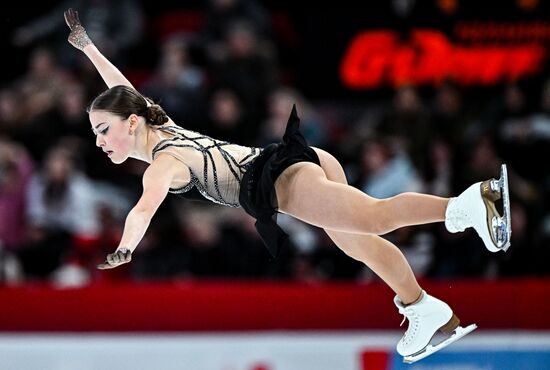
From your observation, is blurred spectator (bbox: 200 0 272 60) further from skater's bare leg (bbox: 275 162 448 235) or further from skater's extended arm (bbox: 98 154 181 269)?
skater's extended arm (bbox: 98 154 181 269)

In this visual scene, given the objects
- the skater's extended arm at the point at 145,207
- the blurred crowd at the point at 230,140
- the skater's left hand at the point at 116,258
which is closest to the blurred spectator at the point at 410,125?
the blurred crowd at the point at 230,140

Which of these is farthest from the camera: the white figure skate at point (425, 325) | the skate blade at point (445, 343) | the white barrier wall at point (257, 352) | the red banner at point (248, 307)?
the red banner at point (248, 307)

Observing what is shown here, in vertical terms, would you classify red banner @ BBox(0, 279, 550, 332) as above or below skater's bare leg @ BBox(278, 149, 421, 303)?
above

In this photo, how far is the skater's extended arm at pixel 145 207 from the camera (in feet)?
16.3

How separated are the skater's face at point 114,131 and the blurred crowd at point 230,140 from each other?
3405mm

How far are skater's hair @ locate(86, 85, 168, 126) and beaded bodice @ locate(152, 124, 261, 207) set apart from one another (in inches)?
Answer: 2.8

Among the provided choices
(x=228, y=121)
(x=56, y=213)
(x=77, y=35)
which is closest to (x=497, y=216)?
(x=77, y=35)

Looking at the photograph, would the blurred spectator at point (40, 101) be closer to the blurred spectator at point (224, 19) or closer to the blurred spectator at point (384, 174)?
the blurred spectator at point (224, 19)

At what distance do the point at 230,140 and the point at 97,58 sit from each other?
367 centimetres

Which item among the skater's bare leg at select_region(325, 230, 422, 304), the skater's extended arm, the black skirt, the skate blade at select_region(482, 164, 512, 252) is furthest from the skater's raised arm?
the skate blade at select_region(482, 164, 512, 252)

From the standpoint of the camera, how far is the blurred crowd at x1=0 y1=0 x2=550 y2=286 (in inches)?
367

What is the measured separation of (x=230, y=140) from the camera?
32.9ft

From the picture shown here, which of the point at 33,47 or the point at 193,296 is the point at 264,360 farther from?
the point at 33,47

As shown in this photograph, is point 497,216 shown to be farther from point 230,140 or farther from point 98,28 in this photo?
point 98,28
